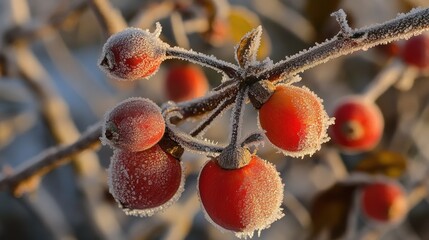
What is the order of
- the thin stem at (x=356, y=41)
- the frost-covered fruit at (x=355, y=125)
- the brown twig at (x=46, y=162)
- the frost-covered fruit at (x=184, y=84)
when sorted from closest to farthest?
1. the thin stem at (x=356, y=41)
2. the brown twig at (x=46, y=162)
3. the frost-covered fruit at (x=355, y=125)
4. the frost-covered fruit at (x=184, y=84)

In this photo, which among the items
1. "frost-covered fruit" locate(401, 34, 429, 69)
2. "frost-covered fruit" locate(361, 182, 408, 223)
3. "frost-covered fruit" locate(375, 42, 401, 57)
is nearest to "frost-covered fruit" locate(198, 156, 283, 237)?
"frost-covered fruit" locate(361, 182, 408, 223)

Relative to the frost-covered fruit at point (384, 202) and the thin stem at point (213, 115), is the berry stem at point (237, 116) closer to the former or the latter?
the thin stem at point (213, 115)

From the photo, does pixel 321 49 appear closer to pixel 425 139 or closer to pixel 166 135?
pixel 166 135

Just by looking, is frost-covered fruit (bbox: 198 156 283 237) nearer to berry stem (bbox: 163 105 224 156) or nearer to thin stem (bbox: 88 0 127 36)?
berry stem (bbox: 163 105 224 156)

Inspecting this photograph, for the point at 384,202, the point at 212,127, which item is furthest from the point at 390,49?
the point at 212,127

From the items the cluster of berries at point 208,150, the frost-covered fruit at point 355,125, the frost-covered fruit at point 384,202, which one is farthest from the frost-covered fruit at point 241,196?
the frost-covered fruit at point 384,202

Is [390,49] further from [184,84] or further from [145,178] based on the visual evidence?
[145,178]
